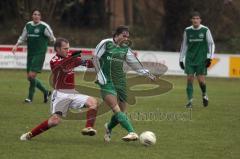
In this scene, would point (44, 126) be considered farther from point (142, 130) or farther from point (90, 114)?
point (142, 130)

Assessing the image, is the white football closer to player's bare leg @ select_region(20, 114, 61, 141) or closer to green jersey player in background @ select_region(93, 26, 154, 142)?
green jersey player in background @ select_region(93, 26, 154, 142)

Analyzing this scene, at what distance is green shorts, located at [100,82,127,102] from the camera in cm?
1123

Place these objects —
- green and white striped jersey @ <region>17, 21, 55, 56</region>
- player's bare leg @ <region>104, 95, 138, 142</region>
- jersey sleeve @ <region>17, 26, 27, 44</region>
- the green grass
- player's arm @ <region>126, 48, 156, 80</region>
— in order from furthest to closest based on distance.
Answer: jersey sleeve @ <region>17, 26, 27, 44</region> < green and white striped jersey @ <region>17, 21, 55, 56</region> < player's arm @ <region>126, 48, 156, 80</region> < player's bare leg @ <region>104, 95, 138, 142</region> < the green grass

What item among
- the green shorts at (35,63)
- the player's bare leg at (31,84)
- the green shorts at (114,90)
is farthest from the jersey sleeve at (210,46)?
the green shorts at (114,90)

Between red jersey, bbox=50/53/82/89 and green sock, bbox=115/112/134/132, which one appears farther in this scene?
red jersey, bbox=50/53/82/89

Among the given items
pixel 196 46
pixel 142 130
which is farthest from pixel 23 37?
pixel 142 130

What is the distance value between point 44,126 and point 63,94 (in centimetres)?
56

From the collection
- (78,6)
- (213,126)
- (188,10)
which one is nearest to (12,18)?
(78,6)

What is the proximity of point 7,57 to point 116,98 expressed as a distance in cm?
1875

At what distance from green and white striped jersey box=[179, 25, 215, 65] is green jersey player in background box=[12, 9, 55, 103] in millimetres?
3164

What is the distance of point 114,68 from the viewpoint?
1145 centimetres

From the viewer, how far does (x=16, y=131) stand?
12.3 meters

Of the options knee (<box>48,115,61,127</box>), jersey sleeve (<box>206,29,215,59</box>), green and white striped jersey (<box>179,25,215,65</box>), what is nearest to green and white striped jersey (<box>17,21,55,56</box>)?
green and white striped jersey (<box>179,25,215,65</box>)

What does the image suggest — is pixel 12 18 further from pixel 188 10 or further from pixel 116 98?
pixel 116 98
